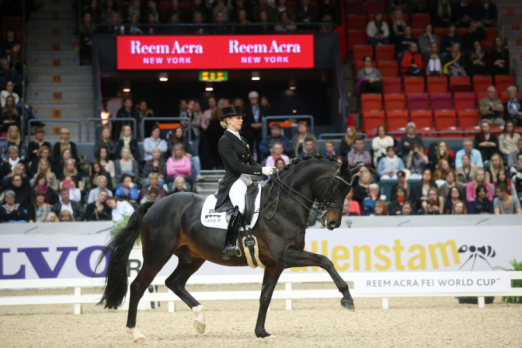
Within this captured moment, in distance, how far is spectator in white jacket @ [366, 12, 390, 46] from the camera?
20.0 metres

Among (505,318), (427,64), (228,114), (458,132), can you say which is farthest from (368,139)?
(228,114)

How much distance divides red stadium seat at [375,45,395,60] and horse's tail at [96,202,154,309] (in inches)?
503

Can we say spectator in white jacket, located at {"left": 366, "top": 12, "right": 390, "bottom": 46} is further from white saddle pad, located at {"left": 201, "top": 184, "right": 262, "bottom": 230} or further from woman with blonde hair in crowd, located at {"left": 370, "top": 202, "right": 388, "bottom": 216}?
white saddle pad, located at {"left": 201, "top": 184, "right": 262, "bottom": 230}

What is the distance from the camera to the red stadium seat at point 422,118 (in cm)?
1784

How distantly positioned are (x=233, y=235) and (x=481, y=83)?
44.4ft

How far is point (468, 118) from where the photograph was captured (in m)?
18.0

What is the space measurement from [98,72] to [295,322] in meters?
10.7

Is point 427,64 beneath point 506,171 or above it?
above

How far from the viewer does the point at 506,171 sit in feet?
50.2

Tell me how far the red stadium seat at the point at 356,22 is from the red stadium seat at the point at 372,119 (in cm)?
422

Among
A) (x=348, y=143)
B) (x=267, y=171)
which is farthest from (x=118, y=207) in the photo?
(x=267, y=171)

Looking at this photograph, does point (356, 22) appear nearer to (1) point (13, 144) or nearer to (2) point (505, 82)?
(2) point (505, 82)

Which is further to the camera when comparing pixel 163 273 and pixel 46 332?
pixel 163 273

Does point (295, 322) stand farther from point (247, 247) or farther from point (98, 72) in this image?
point (98, 72)
